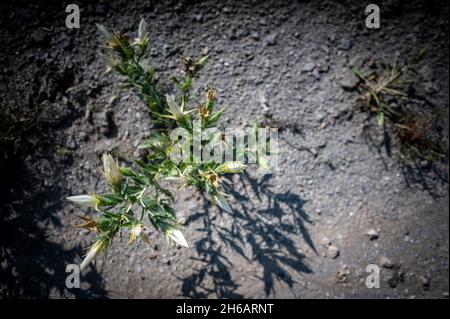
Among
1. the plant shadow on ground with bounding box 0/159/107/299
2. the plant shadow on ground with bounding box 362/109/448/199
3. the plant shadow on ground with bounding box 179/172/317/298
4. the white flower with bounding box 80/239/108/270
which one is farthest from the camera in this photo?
the plant shadow on ground with bounding box 362/109/448/199

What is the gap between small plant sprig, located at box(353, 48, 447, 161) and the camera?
2967 millimetres

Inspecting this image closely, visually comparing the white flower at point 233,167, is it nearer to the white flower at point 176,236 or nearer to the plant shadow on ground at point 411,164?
the white flower at point 176,236

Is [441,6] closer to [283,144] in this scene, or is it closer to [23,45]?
[283,144]

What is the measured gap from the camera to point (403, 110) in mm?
3018

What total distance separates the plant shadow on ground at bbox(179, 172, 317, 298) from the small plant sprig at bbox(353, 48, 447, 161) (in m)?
1.08

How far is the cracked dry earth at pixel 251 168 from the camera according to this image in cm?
279

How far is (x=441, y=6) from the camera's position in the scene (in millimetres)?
3027

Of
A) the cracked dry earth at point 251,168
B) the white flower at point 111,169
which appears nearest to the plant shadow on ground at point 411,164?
the cracked dry earth at point 251,168

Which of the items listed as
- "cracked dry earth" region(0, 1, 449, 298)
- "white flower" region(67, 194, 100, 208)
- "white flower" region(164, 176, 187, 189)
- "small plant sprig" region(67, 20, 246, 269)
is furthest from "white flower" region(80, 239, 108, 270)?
"cracked dry earth" region(0, 1, 449, 298)

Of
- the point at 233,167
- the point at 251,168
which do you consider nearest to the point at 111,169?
the point at 233,167

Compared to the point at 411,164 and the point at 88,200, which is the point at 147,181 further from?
the point at 411,164

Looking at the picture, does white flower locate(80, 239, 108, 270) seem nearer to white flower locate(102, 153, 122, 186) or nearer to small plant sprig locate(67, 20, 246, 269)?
small plant sprig locate(67, 20, 246, 269)

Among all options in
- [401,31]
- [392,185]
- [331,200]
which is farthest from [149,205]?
[401,31]

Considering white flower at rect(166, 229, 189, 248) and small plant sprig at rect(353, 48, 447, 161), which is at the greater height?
small plant sprig at rect(353, 48, 447, 161)
